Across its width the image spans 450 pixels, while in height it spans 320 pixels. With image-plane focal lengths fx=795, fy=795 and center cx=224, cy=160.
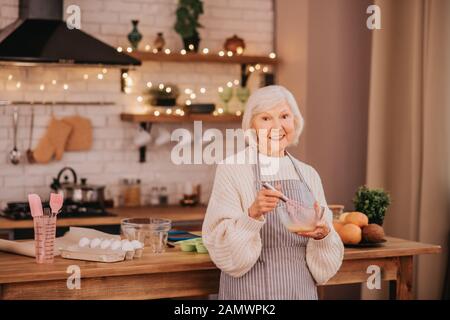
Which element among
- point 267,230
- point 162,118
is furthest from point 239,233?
point 162,118

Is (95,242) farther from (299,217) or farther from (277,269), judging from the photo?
(299,217)

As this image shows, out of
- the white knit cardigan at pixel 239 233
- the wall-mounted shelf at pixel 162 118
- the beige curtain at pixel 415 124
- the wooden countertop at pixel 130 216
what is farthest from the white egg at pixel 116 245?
the wall-mounted shelf at pixel 162 118

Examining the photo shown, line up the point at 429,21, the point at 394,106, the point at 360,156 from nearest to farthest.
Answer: the point at 429,21 < the point at 394,106 < the point at 360,156

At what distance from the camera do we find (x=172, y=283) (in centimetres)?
314

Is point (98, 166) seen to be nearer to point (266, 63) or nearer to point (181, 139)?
point (181, 139)

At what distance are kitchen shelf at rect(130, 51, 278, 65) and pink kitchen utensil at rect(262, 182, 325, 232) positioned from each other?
9.47 ft

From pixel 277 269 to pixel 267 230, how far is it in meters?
0.15

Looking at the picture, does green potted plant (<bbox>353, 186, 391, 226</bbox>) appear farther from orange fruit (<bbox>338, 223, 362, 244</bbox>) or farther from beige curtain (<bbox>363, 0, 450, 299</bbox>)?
beige curtain (<bbox>363, 0, 450, 299</bbox>)

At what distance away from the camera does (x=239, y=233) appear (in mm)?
2900

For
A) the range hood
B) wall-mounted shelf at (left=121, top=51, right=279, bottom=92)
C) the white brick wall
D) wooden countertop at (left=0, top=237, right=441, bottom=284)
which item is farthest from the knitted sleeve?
the white brick wall
